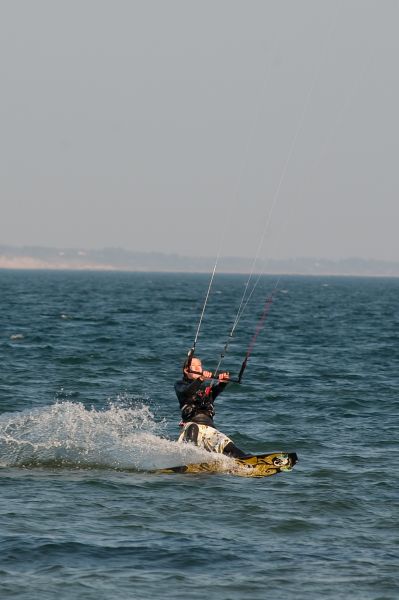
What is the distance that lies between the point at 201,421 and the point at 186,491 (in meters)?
1.96

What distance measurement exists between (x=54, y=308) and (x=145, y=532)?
5693cm

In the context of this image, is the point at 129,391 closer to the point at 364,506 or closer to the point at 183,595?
the point at 364,506

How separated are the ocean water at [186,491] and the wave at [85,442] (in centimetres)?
3

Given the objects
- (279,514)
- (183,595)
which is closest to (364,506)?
(279,514)

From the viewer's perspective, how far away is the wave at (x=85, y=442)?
17594mm

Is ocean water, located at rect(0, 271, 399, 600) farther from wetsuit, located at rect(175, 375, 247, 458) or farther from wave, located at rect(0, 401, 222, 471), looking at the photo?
wetsuit, located at rect(175, 375, 247, 458)

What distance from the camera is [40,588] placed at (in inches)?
437

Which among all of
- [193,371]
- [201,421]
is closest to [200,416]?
[201,421]

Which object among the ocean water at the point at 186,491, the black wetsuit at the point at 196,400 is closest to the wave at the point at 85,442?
the ocean water at the point at 186,491

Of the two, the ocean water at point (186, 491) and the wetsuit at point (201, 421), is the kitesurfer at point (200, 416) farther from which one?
the ocean water at point (186, 491)

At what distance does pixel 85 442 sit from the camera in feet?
61.6

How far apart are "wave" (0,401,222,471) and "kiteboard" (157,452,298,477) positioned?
0.18 m

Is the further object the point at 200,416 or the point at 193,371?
the point at 200,416

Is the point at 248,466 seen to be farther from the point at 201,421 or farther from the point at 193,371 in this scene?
the point at 193,371
